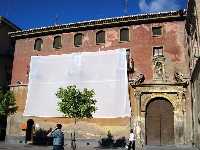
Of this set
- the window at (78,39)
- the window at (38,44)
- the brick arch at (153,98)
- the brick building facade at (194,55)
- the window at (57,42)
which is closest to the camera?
the brick building facade at (194,55)

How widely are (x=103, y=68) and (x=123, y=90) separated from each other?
2.84 meters

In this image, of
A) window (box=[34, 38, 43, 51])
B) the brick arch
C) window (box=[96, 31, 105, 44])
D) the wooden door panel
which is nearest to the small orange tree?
the brick arch

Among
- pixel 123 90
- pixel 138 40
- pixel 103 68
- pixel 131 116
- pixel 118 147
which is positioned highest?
pixel 138 40

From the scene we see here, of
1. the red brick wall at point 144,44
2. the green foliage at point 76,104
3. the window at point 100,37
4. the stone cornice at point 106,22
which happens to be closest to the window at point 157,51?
the red brick wall at point 144,44

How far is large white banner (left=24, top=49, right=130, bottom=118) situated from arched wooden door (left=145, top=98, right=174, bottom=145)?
1.99m

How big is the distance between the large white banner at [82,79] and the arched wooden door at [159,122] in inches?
78.5

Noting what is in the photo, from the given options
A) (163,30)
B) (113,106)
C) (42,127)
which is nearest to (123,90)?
(113,106)

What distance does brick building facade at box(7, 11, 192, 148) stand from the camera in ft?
93.2

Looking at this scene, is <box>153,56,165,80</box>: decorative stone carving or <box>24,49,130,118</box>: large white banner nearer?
<box>153,56,165,80</box>: decorative stone carving

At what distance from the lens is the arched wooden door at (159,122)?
92.8 feet

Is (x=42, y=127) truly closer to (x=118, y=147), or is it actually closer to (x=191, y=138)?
(x=118, y=147)

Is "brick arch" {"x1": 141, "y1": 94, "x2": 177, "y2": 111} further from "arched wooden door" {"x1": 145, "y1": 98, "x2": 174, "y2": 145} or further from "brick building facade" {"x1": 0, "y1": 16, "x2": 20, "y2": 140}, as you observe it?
"brick building facade" {"x1": 0, "y1": 16, "x2": 20, "y2": 140}

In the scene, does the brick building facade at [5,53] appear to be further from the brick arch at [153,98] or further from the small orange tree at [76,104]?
the brick arch at [153,98]

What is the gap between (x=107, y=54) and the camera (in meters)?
30.9
